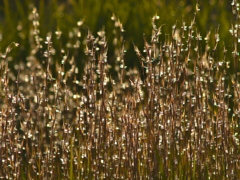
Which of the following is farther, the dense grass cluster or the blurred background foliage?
the blurred background foliage

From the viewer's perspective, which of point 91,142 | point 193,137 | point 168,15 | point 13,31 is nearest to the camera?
point 91,142

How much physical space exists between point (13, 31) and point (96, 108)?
3.46m

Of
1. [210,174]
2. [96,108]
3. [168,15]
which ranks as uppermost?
[168,15]

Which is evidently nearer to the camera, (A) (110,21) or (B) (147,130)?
(B) (147,130)

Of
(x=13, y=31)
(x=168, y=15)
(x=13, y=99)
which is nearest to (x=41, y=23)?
(x=13, y=31)

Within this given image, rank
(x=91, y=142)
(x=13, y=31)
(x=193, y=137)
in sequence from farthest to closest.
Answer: (x=13, y=31)
(x=193, y=137)
(x=91, y=142)

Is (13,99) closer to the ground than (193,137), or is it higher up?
higher up

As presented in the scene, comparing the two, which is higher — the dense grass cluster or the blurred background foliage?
the blurred background foliage

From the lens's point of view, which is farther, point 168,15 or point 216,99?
point 168,15

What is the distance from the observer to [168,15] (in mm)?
5508

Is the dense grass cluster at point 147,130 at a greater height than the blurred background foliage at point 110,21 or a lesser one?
lesser

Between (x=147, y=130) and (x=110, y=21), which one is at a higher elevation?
(x=110, y=21)

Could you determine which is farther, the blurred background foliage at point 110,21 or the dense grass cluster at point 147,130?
the blurred background foliage at point 110,21

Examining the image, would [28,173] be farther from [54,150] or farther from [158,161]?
[158,161]
